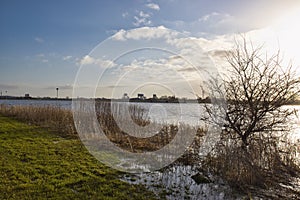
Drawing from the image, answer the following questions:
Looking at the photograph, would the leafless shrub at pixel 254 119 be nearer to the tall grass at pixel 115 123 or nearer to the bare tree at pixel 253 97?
the bare tree at pixel 253 97

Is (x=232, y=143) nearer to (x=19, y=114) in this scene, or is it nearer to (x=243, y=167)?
(x=243, y=167)

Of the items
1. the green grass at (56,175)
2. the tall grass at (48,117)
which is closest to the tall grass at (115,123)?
the tall grass at (48,117)

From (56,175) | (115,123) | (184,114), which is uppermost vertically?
(184,114)

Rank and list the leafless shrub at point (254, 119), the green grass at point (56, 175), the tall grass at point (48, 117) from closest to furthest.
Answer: the green grass at point (56, 175), the leafless shrub at point (254, 119), the tall grass at point (48, 117)

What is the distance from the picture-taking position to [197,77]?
27.3 feet

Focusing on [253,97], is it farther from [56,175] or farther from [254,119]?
[56,175]

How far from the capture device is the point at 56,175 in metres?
6.38

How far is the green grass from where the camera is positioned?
5.29 meters

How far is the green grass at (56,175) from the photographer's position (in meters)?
5.29

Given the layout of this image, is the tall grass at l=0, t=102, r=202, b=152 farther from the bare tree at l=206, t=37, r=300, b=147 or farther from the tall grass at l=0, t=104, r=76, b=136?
the bare tree at l=206, t=37, r=300, b=147

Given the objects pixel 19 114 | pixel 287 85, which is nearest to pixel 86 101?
pixel 19 114

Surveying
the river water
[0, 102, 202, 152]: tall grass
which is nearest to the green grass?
[0, 102, 202, 152]: tall grass

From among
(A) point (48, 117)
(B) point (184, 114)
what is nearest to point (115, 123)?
(A) point (48, 117)

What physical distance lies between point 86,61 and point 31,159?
3.32 meters
